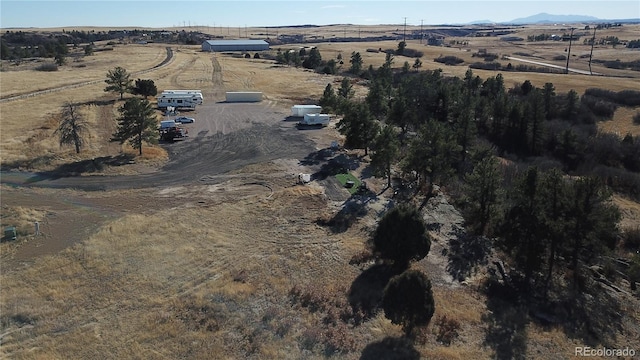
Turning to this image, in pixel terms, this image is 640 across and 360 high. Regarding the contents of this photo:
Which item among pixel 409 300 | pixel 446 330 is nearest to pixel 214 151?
pixel 409 300

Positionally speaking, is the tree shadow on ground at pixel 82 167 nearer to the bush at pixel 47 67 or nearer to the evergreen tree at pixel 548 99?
the evergreen tree at pixel 548 99

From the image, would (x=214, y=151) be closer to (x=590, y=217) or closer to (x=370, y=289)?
(x=370, y=289)

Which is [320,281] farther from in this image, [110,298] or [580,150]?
[580,150]

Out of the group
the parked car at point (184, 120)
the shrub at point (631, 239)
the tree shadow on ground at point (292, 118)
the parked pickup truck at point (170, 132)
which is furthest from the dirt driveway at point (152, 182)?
the shrub at point (631, 239)

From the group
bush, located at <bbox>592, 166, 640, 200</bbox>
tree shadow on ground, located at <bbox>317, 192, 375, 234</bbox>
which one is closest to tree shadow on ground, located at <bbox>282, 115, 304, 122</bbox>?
tree shadow on ground, located at <bbox>317, 192, 375, 234</bbox>

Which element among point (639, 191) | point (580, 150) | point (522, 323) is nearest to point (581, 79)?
point (580, 150)

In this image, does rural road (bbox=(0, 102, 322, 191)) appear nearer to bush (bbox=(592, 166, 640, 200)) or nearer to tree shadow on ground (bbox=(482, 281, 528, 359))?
tree shadow on ground (bbox=(482, 281, 528, 359))
